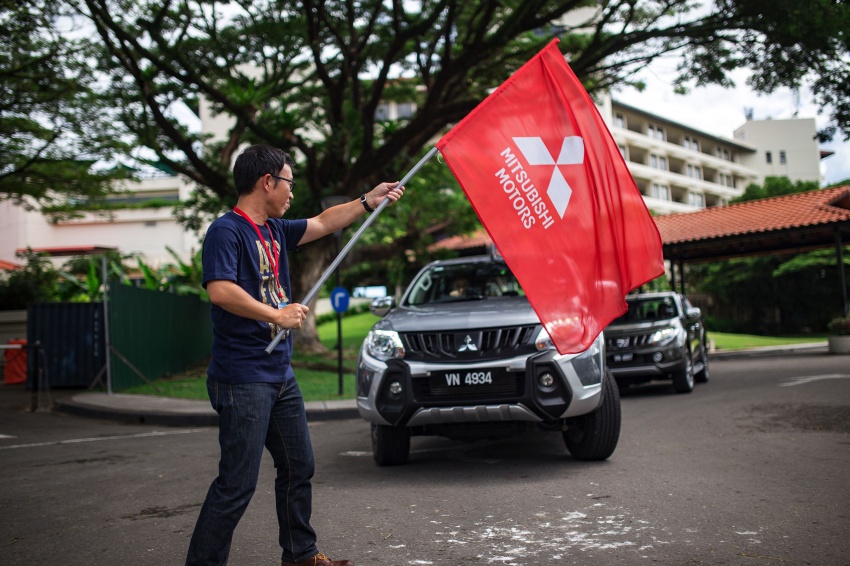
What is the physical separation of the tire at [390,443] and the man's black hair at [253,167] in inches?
129

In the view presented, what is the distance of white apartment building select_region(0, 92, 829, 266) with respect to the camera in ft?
176

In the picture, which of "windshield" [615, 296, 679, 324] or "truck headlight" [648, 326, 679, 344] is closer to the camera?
"truck headlight" [648, 326, 679, 344]

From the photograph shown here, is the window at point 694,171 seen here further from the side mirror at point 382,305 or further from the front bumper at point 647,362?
the side mirror at point 382,305

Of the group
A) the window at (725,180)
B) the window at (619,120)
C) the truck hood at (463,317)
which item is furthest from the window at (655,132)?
the truck hood at (463,317)

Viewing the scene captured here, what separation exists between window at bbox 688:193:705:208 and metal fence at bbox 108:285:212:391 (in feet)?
194

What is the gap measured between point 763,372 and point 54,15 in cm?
1465

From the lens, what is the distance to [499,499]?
520cm

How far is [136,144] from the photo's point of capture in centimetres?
1769

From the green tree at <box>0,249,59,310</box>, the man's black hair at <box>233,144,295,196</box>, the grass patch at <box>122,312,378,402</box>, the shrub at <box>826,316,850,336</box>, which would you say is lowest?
the grass patch at <box>122,312,378,402</box>

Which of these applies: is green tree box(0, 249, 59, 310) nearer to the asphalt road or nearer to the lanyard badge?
the asphalt road

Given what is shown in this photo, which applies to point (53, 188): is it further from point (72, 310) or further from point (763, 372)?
point (763, 372)

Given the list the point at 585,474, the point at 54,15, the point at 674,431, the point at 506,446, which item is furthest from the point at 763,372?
the point at 54,15

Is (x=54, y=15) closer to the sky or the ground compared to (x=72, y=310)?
closer to the sky

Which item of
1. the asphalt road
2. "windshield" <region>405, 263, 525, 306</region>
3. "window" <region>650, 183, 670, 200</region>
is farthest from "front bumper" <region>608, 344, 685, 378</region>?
"window" <region>650, 183, 670, 200</region>
